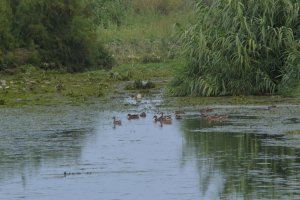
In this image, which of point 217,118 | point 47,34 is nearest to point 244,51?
point 217,118

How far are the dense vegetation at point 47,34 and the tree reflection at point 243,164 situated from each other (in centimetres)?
1288

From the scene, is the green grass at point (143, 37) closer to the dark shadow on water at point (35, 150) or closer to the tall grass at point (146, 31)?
the tall grass at point (146, 31)

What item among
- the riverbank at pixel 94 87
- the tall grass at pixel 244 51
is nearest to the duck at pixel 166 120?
the riverbank at pixel 94 87

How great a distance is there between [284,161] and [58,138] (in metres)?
4.29

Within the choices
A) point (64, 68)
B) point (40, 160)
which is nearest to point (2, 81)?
point (64, 68)

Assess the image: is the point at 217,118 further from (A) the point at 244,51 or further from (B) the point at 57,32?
(B) the point at 57,32

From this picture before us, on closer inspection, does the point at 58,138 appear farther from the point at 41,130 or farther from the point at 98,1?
the point at 98,1

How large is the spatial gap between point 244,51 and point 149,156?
7.78 m

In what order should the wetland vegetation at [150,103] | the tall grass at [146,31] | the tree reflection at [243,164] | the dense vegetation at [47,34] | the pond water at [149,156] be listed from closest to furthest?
the tree reflection at [243,164]
the pond water at [149,156]
the wetland vegetation at [150,103]
the dense vegetation at [47,34]
the tall grass at [146,31]

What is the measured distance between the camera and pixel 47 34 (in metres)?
28.3

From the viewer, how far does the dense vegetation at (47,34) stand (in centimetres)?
2794

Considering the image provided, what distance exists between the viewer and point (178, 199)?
10195 mm

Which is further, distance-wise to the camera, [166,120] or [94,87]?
[94,87]

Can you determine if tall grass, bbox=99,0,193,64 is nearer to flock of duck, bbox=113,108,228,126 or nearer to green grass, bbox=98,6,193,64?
green grass, bbox=98,6,193,64
